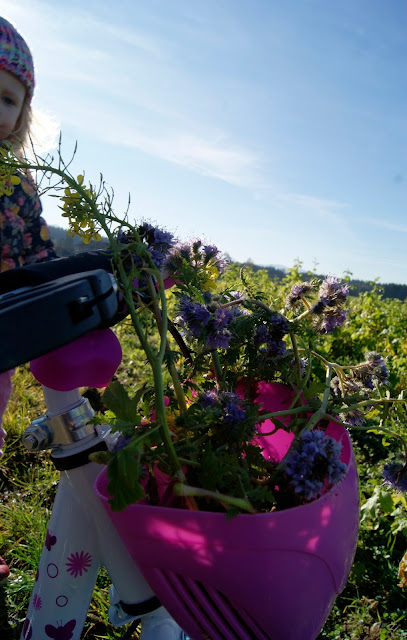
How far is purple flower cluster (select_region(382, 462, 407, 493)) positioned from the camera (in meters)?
0.77

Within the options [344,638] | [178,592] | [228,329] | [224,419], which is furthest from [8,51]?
[344,638]

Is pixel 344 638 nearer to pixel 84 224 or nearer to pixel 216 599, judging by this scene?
pixel 216 599

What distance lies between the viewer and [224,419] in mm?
650

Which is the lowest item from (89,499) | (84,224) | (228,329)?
(89,499)

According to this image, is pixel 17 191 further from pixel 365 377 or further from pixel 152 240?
pixel 365 377

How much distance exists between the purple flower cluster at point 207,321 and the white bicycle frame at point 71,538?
0.27 m

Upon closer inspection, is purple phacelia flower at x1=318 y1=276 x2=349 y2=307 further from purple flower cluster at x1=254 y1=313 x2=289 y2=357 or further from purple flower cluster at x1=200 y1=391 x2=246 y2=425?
purple flower cluster at x1=200 y1=391 x2=246 y2=425

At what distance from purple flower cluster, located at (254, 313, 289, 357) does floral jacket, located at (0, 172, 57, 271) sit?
57.7 inches

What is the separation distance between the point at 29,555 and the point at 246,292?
1351 millimetres

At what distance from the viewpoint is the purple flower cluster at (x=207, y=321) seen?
2.29 ft

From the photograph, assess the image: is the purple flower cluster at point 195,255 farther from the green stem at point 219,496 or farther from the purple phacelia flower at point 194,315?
the green stem at point 219,496

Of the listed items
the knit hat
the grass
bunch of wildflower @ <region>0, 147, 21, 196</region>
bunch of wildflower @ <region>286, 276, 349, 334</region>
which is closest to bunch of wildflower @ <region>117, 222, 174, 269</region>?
bunch of wildflower @ <region>0, 147, 21, 196</region>

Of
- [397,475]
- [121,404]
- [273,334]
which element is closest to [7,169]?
[121,404]

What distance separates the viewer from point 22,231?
6.78ft
